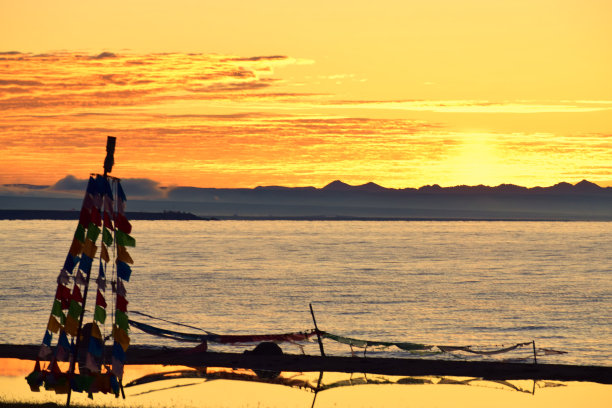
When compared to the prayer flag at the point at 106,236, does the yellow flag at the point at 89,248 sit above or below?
below

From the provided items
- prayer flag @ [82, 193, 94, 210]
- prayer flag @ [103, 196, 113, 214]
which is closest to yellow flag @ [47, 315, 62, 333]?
prayer flag @ [82, 193, 94, 210]

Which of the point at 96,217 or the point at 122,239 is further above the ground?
the point at 96,217

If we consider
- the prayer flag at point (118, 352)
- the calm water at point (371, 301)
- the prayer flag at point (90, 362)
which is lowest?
the calm water at point (371, 301)

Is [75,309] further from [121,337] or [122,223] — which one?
[122,223]

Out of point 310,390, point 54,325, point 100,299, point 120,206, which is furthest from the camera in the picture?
point 310,390

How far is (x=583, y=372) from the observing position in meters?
33.7

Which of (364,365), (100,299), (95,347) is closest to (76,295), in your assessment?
(100,299)

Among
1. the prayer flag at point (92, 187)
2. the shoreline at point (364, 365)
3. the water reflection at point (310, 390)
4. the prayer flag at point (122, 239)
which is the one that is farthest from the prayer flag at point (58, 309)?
the shoreline at point (364, 365)

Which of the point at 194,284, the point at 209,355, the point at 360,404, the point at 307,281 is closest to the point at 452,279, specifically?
the point at 307,281

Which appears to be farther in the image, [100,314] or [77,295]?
[77,295]

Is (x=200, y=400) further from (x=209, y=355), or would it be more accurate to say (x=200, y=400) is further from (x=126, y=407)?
(x=209, y=355)

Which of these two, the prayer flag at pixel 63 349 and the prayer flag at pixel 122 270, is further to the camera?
the prayer flag at pixel 63 349

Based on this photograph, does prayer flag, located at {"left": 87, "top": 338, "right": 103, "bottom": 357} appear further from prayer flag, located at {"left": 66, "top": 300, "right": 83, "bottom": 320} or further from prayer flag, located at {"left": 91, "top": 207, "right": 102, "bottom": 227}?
prayer flag, located at {"left": 91, "top": 207, "right": 102, "bottom": 227}

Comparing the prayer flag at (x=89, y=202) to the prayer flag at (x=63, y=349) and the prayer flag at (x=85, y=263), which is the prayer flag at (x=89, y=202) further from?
the prayer flag at (x=63, y=349)
